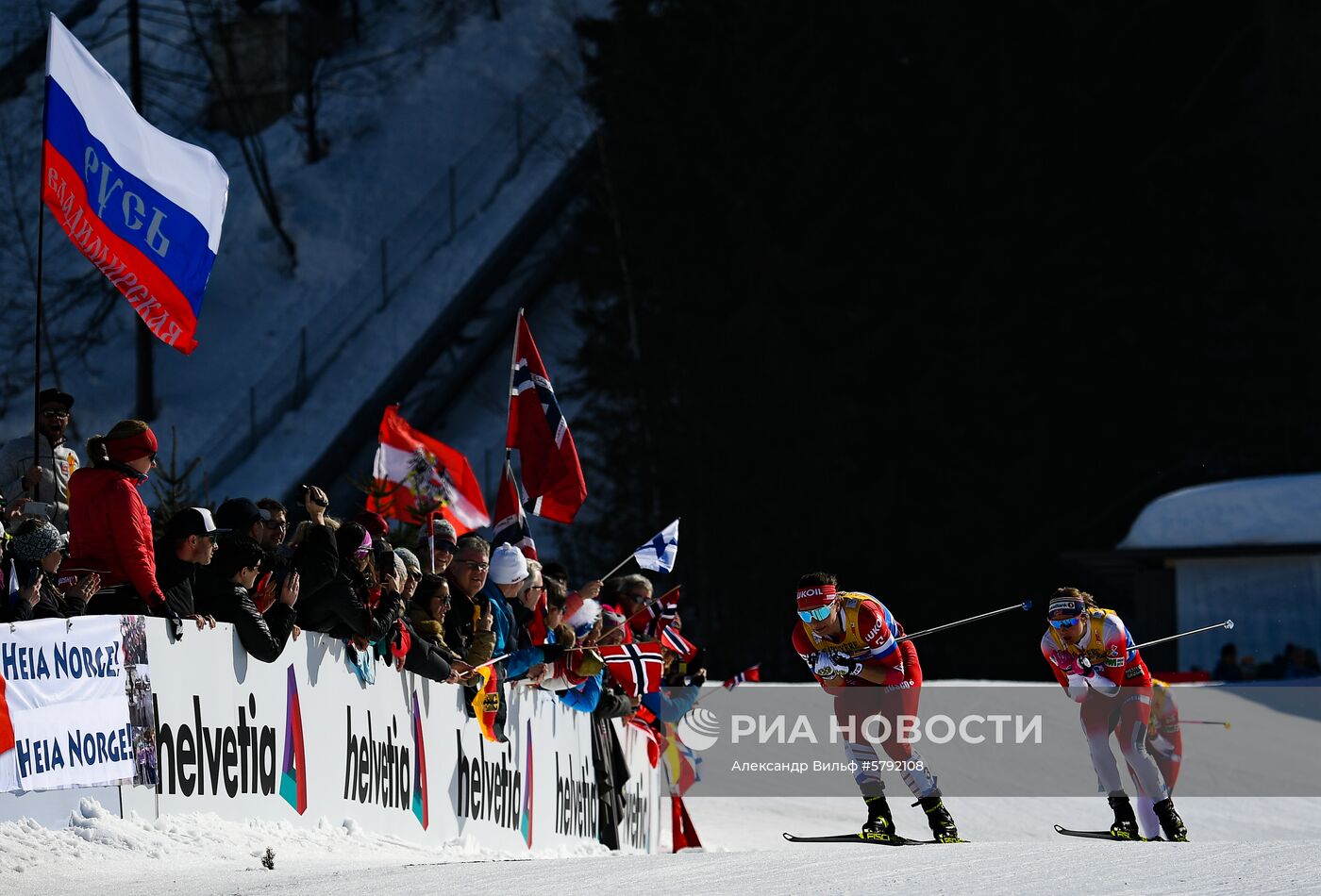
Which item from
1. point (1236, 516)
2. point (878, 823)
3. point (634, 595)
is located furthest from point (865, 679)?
point (1236, 516)

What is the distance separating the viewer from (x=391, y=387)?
1464 inches

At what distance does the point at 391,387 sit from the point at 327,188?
31.7ft

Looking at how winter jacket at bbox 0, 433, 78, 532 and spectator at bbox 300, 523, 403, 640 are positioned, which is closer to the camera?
spectator at bbox 300, 523, 403, 640

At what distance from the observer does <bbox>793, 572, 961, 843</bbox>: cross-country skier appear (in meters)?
11.5

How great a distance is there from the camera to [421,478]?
49.0ft

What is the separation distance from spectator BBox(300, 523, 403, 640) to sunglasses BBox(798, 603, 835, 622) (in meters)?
2.59

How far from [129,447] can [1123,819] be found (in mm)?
7344

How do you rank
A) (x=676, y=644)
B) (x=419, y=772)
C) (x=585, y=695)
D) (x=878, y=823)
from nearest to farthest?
(x=419, y=772), (x=878, y=823), (x=585, y=695), (x=676, y=644)

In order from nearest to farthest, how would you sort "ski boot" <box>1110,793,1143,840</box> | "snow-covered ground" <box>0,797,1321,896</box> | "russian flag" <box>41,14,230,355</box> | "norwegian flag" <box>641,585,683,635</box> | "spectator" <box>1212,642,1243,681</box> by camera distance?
"snow-covered ground" <box>0,797,1321,896</box> → "russian flag" <box>41,14,230,355</box> → "ski boot" <box>1110,793,1143,840</box> → "norwegian flag" <box>641,585,683,635</box> → "spectator" <box>1212,642,1243,681</box>

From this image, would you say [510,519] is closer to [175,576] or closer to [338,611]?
[338,611]

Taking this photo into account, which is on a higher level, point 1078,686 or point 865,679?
point 865,679

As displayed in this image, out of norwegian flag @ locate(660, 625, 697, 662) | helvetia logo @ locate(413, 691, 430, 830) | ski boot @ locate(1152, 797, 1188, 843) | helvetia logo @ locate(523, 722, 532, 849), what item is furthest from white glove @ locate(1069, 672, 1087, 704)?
helvetia logo @ locate(413, 691, 430, 830)

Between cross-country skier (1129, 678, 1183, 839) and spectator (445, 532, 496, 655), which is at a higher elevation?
spectator (445, 532, 496, 655)

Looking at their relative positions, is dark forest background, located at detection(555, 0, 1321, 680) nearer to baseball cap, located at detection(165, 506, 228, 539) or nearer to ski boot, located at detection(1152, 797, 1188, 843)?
ski boot, located at detection(1152, 797, 1188, 843)
